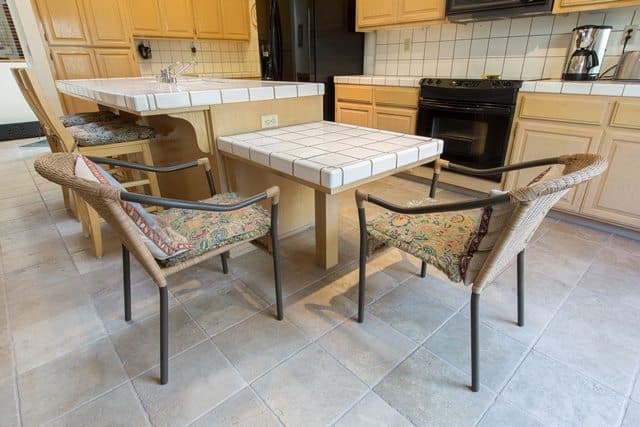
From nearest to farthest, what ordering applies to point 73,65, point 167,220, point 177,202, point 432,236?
point 177,202
point 432,236
point 167,220
point 73,65

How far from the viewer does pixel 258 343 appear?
4.46ft

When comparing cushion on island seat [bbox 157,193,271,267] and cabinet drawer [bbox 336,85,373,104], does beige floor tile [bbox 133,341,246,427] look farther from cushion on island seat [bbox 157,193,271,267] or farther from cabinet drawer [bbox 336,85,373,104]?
cabinet drawer [bbox 336,85,373,104]

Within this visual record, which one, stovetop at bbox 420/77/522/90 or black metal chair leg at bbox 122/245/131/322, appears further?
stovetop at bbox 420/77/522/90

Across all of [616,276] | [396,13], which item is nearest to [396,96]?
[396,13]

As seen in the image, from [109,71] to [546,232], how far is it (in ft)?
14.8

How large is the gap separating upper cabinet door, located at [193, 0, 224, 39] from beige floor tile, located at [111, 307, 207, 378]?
13.2 ft

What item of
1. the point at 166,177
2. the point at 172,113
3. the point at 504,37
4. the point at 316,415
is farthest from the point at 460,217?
the point at 504,37

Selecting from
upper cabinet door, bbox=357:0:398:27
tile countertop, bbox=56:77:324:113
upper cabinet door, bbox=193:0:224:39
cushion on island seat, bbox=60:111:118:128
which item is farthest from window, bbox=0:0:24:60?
upper cabinet door, bbox=357:0:398:27

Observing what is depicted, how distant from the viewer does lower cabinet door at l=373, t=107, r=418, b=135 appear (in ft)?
9.93

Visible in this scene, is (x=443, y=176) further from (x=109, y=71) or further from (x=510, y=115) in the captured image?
(x=109, y=71)

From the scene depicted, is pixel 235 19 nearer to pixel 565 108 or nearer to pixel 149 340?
pixel 565 108

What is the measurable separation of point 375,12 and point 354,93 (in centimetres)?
77

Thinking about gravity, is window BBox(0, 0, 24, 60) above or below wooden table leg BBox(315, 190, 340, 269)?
above

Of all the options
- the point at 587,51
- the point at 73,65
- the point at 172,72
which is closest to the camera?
the point at 587,51
